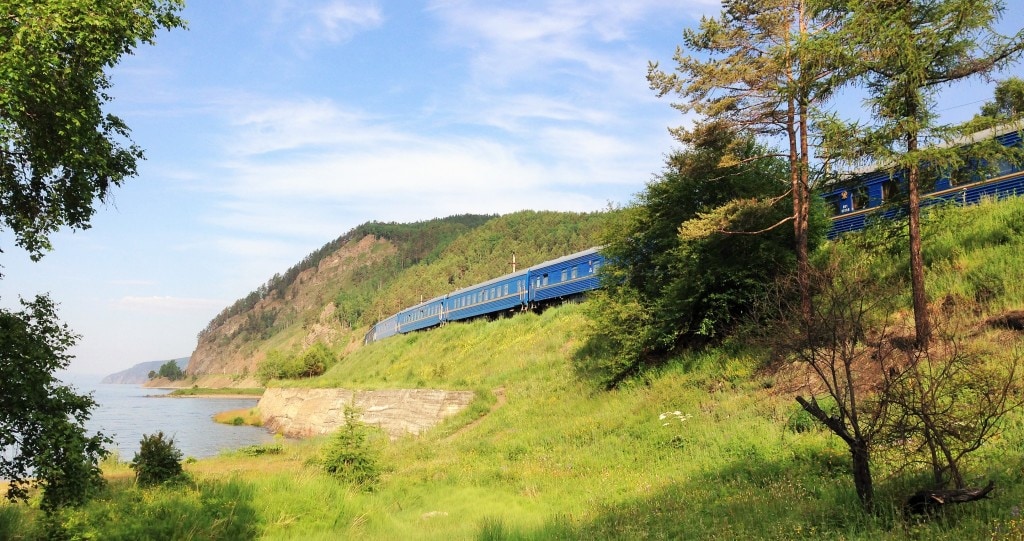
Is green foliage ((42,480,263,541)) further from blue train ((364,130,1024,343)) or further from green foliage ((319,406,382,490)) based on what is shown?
blue train ((364,130,1024,343))

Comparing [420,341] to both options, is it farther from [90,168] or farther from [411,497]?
[90,168]

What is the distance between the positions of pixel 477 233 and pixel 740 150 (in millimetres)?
151931

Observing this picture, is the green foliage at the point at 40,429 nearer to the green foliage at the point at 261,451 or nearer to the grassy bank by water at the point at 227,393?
the green foliage at the point at 261,451

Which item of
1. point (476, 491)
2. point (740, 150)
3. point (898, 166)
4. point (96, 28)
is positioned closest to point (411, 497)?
point (476, 491)

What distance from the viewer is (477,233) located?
558 feet

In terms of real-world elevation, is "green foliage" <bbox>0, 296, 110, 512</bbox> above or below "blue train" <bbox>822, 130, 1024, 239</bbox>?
below

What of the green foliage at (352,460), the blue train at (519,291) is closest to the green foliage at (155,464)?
the green foliage at (352,460)

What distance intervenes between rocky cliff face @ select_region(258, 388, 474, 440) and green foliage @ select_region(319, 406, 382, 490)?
3.44ft

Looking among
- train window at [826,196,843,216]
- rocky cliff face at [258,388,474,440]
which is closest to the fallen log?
rocky cliff face at [258,388,474,440]

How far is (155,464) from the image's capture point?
45.4ft

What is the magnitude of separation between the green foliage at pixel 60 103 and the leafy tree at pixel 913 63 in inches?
513

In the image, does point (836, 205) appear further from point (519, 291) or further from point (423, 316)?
point (423, 316)

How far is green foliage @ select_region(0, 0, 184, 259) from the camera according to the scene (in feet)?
26.1

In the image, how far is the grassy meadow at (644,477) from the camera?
8.02 meters
